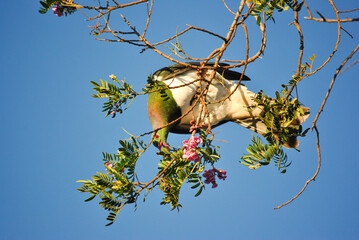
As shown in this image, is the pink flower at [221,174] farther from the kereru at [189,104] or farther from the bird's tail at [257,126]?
the bird's tail at [257,126]

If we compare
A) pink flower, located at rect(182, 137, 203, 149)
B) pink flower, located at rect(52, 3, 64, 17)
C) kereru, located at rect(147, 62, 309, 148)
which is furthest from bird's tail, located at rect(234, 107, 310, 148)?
pink flower, located at rect(52, 3, 64, 17)

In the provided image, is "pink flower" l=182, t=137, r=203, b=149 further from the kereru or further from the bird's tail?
the bird's tail

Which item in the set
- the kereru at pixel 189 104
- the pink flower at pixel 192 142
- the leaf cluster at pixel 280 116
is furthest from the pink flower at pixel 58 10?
the leaf cluster at pixel 280 116

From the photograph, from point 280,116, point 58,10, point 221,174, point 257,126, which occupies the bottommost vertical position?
point 221,174

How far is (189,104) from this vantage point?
304 cm

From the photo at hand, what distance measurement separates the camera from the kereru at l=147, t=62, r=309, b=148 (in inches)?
118

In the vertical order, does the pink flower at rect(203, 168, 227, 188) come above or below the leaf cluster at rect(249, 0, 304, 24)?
below

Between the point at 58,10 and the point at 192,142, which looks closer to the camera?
the point at 192,142

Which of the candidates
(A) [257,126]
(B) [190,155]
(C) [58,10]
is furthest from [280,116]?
(C) [58,10]

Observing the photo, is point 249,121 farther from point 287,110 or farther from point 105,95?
point 105,95

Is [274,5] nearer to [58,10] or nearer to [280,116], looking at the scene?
[280,116]

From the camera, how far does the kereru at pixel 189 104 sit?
2986mm

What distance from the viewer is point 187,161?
8.19 ft

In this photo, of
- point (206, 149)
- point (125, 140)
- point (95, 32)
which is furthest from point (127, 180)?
point (95, 32)
